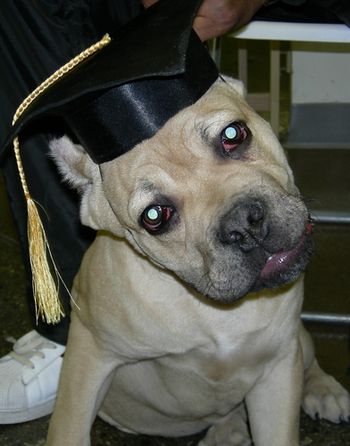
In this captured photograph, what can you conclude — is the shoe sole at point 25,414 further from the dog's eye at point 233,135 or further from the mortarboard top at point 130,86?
the dog's eye at point 233,135

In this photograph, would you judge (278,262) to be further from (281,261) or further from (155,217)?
(155,217)

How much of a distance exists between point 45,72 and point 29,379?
0.74 m

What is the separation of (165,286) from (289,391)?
347 mm

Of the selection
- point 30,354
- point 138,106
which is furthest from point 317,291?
point 138,106

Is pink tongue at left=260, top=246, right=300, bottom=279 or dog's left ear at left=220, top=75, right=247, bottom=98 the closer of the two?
pink tongue at left=260, top=246, right=300, bottom=279

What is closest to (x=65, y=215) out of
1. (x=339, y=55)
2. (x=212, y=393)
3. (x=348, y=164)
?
(x=212, y=393)

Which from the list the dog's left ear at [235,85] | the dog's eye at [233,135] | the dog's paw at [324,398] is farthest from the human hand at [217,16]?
the dog's paw at [324,398]

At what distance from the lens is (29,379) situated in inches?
82.3

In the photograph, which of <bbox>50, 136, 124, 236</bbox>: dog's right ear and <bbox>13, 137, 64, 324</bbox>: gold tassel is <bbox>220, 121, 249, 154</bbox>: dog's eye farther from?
<bbox>13, 137, 64, 324</bbox>: gold tassel

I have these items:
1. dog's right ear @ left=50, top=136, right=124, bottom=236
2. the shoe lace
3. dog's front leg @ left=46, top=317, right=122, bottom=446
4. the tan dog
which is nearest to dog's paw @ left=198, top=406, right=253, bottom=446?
the tan dog

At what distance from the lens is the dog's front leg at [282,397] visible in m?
1.73

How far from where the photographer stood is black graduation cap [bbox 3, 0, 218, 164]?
136cm

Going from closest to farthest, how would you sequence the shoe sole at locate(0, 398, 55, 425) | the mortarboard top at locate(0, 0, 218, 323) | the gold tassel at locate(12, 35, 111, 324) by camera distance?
the mortarboard top at locate(0, 0, 218, 323) → the gold tassel at locate(12, 35, 111, 324) → the shoe sole at locate(0, 398, 55, 425)

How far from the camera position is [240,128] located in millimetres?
1482
